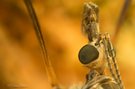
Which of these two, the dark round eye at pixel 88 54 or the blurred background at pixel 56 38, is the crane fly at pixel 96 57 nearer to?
the dark round eye at pixel 88 54

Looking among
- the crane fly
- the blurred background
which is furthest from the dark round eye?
the blurred background

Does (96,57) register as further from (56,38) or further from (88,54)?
(56,38)

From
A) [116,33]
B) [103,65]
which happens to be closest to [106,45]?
[103,65]

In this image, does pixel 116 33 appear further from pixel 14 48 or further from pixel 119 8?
pixel 14 48

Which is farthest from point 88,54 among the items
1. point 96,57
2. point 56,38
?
point 56,38

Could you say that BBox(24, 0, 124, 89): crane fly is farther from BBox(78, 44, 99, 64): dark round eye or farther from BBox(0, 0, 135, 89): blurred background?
BBox(0, 0, 135, 89): blurred background

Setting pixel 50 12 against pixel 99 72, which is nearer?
pixel 99 72

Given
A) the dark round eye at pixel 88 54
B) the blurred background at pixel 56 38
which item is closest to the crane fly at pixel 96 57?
the dark round eye at pixel 88 54
